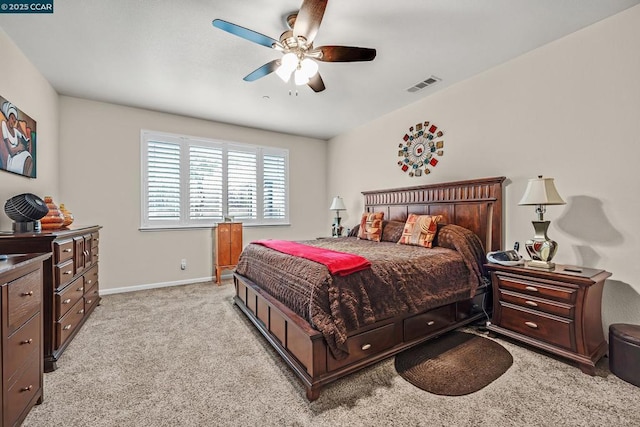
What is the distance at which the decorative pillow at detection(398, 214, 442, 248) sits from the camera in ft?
10.3

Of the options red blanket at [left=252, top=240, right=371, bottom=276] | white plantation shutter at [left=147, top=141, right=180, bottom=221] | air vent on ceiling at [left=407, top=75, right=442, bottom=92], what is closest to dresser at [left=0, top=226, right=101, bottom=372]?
white plantation shutter at [left=147, top=141, right=180, bottom=221]

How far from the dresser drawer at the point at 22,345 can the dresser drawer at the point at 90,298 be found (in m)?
1.51

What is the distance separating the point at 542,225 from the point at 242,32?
291 centimetres

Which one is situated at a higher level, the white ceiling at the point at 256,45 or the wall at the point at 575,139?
the white ceiling at the point at 256,45

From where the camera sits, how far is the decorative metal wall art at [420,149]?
12.3ft

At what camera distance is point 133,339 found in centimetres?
258

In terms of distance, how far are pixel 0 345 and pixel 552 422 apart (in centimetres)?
285

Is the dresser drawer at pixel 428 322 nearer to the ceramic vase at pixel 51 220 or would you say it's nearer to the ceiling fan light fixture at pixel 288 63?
the ceiling fan light fixture at pixel 288 63

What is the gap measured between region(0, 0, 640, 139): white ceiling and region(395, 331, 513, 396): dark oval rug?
9.19 ft

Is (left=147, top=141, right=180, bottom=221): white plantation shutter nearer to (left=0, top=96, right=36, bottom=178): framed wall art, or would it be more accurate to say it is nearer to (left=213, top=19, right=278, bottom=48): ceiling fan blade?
(left=0, top=96, right=36, bottom=178): framed wall art

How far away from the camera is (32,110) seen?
9.76ft

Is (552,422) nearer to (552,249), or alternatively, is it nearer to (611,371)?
(611,371)

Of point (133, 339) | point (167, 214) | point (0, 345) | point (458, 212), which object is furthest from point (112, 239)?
point (458, 212)

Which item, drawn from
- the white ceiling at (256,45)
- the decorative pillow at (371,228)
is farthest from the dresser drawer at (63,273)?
the decorative pillow at (371,228)
